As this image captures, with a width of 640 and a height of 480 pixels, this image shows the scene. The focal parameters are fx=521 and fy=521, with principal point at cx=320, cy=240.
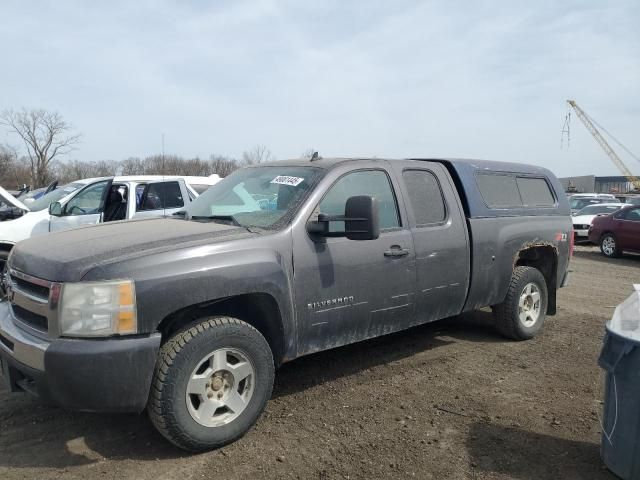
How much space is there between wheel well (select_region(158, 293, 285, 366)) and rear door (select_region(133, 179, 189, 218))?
5681 mm

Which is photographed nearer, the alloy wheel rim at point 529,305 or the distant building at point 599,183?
the alloy wheel rim at point 529,305

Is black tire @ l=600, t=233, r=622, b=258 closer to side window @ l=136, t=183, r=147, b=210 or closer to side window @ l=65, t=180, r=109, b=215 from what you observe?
side window @ l=136, t=183, r=147, b=210

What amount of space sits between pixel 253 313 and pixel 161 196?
6.19 meters

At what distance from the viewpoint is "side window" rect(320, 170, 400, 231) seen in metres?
4.05

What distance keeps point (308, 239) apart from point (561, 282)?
3.86m

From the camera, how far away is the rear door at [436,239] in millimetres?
4508

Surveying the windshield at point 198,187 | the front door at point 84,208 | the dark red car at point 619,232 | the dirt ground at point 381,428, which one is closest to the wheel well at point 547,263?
the dirt ground at point 381,428

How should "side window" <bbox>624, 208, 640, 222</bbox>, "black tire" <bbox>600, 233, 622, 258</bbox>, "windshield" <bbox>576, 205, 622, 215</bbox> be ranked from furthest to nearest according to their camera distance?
"windshield" <bbox>576, 205, 622, 215</bbox>, "black tire" <bbox>600, 233, 622, 258</bbox>, "side window" <bbox>624, 208, 640, 222</bbox>

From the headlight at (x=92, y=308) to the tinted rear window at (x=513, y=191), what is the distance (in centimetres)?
376

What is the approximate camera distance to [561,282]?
618cm

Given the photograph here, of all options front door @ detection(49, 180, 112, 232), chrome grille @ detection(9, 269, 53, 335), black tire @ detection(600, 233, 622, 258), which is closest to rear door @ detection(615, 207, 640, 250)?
black tire @ detection(600, 233, 622, 258)

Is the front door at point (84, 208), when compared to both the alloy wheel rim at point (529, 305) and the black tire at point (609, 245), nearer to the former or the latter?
the alloy wheel rim at point (529, 305)

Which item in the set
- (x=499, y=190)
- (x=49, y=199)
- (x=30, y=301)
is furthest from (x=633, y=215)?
(x=30, y=301)

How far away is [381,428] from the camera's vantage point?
3650mm
